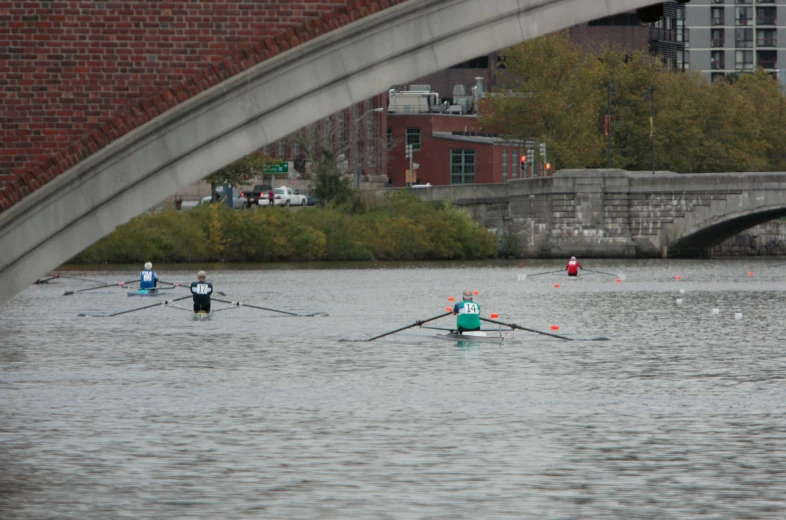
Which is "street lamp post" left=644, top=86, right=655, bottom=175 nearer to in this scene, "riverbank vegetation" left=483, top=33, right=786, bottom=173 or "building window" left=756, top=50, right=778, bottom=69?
"riverbank vegetation" left=483, top=33, right=786, bottom=173

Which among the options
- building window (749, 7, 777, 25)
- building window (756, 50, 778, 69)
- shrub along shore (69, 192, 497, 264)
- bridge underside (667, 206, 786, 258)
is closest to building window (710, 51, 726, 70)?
building window (756, 50, 778, 69)

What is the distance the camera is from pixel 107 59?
2056cm

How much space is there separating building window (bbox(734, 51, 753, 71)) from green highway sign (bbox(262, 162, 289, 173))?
10073 centimetres

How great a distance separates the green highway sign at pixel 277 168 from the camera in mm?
105219

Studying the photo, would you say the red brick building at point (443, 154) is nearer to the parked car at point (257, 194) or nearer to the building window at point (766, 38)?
the parked car at point (257, 194)

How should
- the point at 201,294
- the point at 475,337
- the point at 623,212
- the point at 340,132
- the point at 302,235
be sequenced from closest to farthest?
the point at 475,337, the point at 201,294, the point at 302,235, the point at 623,212, the point at 340,132

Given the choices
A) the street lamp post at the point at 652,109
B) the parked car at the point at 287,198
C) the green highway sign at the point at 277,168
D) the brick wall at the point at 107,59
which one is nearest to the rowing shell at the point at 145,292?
the brick wall at the point at 107,59

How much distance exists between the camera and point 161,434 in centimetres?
2452

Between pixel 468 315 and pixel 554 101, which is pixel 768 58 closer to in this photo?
pixel 554 101

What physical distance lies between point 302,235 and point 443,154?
44174 millimetres

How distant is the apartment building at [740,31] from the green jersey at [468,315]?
163 m

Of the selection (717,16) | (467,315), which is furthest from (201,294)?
(717,16)

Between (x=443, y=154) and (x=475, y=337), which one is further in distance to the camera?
(x=443, y=154)

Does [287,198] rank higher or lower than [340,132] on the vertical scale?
lower
